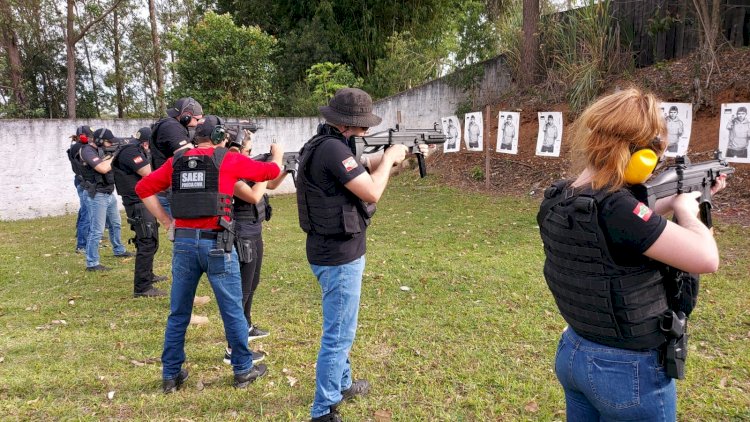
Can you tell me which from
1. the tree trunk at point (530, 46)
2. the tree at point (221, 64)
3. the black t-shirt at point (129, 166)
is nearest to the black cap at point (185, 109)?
the black t-shirt at point (129, 166)

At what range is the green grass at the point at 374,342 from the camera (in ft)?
10.4

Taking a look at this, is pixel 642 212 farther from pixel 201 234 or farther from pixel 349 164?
pixel 201 234

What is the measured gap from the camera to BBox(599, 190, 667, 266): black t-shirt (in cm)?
144

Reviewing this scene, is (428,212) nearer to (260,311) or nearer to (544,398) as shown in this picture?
(260,311)

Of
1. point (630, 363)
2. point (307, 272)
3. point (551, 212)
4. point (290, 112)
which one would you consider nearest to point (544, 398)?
point (630, 363)

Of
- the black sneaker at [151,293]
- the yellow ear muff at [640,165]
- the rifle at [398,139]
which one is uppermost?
the rifle at [398,139]

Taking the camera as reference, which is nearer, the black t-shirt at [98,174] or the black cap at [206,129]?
the black cap at [206,129]

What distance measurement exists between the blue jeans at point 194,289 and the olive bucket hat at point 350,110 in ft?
3.78

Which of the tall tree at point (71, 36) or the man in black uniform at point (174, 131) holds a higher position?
the tall tree at point (71, 36)

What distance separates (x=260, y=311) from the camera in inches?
190

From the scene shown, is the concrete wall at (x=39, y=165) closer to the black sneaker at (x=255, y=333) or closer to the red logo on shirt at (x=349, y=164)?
the black sneaker at (x=255, y=333)

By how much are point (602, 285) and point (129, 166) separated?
5.14 m

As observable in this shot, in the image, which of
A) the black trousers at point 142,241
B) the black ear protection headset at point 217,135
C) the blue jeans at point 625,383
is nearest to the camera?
the blue jeans at point 625,383

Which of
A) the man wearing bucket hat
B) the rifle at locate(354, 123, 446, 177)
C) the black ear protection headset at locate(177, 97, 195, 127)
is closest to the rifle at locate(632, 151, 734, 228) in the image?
the man wearing bucket hat
